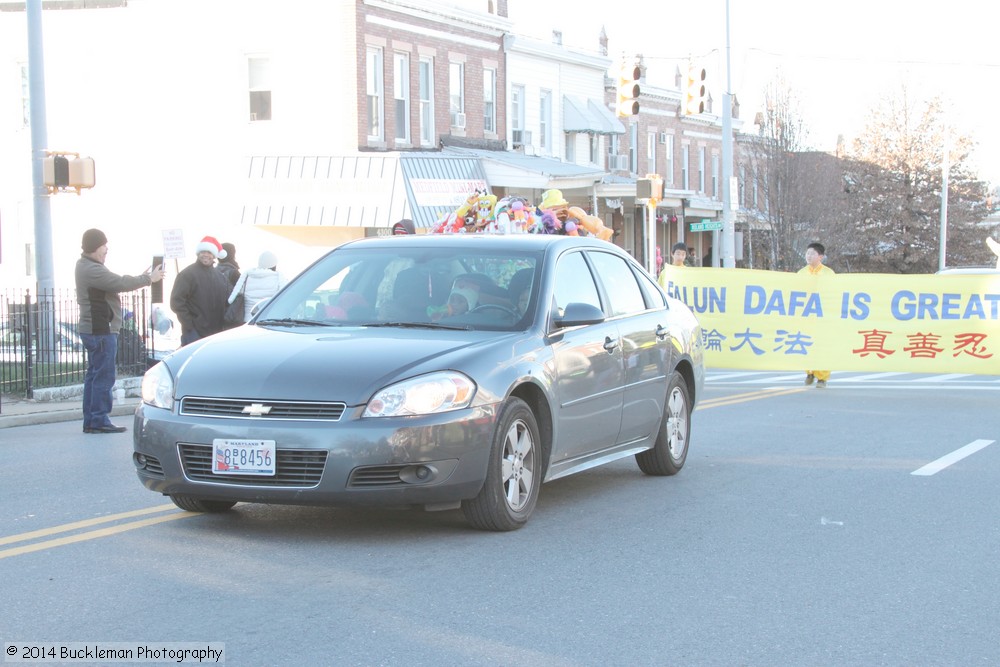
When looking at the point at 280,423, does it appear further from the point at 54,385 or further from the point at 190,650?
the point at 54,385

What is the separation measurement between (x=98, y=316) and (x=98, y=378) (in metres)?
0.59

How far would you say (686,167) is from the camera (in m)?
50.4

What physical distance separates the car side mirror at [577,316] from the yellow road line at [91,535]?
2343 mm

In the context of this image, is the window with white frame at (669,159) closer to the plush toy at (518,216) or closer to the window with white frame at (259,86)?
the window with white frame at (259,86)

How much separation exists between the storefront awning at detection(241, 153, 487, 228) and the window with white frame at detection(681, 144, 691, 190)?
20.6 metres

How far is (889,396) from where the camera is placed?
15.8 meters

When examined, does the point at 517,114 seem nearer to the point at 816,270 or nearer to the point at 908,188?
the point at 816,270

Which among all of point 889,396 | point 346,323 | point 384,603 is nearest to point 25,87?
point 889,396

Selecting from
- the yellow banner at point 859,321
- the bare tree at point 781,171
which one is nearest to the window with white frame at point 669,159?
the bare tree at point 781,171

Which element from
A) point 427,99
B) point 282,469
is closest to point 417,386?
point 282,469

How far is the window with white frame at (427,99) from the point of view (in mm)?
32625

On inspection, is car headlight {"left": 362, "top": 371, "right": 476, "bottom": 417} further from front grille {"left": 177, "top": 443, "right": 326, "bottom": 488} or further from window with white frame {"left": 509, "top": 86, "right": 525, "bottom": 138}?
window with white frame {"left": 509, "top": 86, "right": 525, "bottom": 138}

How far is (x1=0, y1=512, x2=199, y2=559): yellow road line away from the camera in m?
6.61

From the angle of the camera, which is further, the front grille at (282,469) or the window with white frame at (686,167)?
the window with white frame at (686,167)
